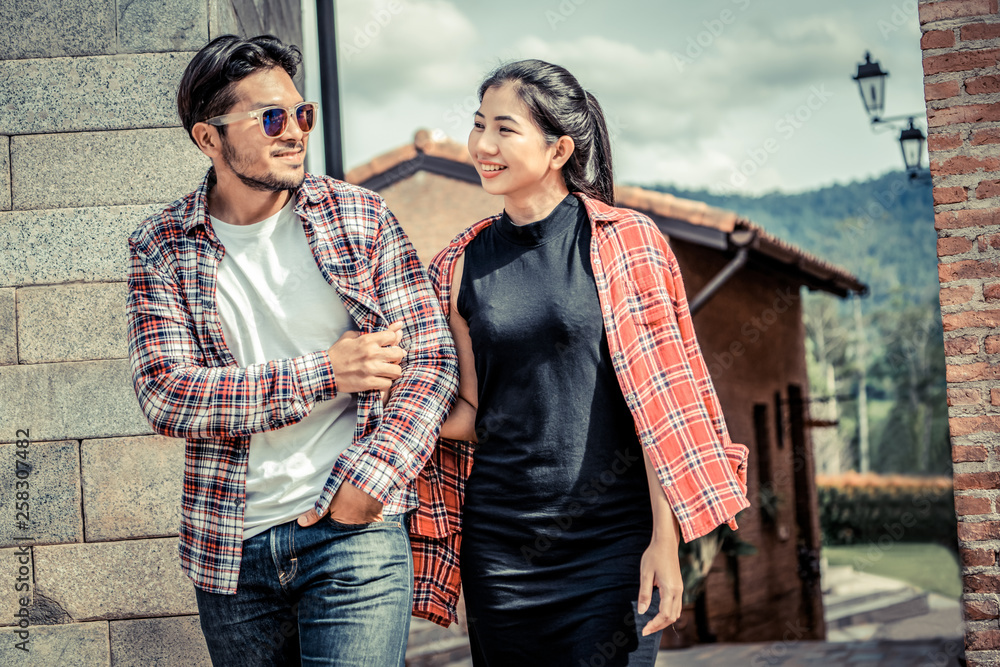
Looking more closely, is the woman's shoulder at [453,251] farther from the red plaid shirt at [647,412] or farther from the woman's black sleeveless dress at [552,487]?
the woman's black sleeveless dress at [552,487]

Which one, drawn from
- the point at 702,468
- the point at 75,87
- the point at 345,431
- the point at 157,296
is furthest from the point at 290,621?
the point at 75,87

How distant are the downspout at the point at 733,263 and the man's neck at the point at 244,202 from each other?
8928 millimetres

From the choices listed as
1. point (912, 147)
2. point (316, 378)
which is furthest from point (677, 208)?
point (316, 378)

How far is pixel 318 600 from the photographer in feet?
6.53

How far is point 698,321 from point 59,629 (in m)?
10.1

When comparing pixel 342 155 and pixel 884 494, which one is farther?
pixel 884 494

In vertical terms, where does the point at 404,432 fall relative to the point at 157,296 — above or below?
below

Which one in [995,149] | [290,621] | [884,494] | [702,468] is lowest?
[884,494]

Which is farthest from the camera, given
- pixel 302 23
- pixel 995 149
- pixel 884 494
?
pixel 884 494

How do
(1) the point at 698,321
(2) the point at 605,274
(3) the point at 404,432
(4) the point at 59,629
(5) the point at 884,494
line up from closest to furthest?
(3) the point at 404,432, (2) the point at 605,274, (4) the point at 59,629, (1) the point at 698,321, (5) the point at 884,494

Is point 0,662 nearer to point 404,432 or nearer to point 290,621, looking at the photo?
point 290,621

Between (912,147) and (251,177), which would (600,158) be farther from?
(912,147)

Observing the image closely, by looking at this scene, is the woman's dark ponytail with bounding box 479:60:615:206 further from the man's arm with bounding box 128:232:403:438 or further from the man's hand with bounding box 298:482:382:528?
the man's hand with bounding box 298:482:382:528

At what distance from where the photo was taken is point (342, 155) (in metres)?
4.38
